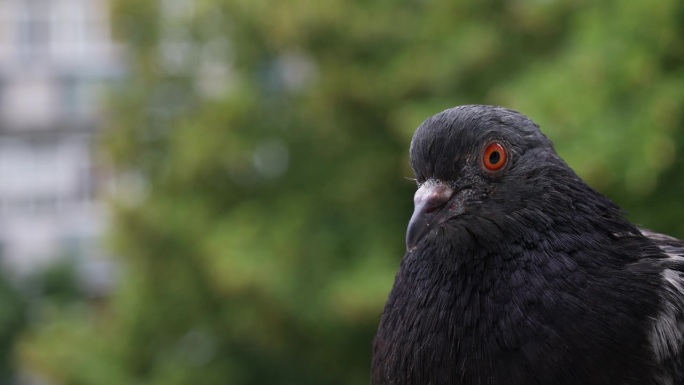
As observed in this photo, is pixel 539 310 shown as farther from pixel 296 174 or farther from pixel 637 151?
pixel 296 174

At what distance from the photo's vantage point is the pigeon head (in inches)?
133

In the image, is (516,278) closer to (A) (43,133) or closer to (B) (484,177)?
(B) (484,177)

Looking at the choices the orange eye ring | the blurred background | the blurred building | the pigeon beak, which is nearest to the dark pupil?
the orange eye ring

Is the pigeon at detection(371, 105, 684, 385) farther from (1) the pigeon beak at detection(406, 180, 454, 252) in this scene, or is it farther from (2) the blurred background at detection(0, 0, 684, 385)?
(2) the blurred background at detection(0, 0, 684, 385)

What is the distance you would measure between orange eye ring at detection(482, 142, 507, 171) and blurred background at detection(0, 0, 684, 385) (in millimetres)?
3349

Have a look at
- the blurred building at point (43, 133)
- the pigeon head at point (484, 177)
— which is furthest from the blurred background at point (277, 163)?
the blurred building at point (43, 133)

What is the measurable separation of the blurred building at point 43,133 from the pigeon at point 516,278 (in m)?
23.0

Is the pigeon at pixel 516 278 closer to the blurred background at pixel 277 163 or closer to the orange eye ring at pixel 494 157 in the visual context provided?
the orange eye ring at pixel 494 157

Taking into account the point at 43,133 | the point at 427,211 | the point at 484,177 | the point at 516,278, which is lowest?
the point at 43,133

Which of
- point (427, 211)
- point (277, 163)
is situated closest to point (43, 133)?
point (277, 163)

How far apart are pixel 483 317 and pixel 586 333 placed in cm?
35

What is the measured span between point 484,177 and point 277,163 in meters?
7.62

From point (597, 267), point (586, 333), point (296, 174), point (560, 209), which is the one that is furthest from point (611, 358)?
point (296, 174)

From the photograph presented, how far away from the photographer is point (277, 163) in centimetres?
1095
